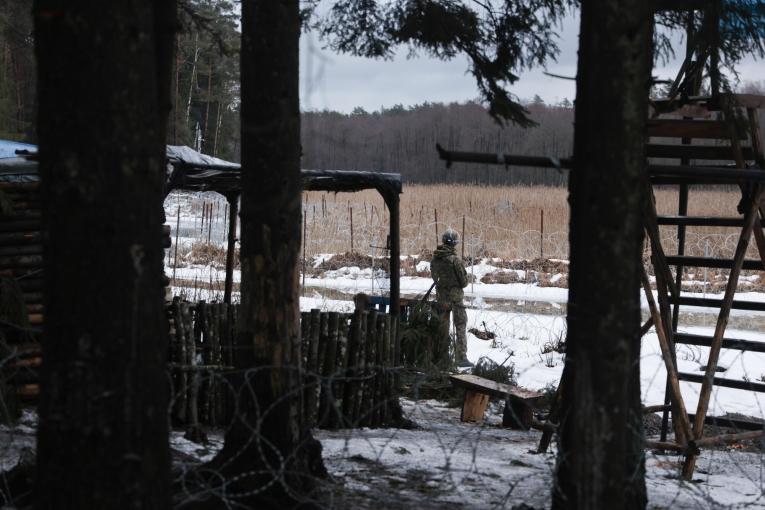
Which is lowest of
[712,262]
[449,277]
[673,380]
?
[673,380]

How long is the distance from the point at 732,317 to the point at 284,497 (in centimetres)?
1352

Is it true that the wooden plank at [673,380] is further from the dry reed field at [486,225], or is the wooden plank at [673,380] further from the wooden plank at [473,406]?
the dry reed field at [486,225]

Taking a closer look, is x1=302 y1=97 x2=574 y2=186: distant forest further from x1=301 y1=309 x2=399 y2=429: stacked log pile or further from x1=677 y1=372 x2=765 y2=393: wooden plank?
x1=677 y1=372 x2=765 y2=393: wooden plank

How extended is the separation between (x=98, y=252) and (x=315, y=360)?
501 cm

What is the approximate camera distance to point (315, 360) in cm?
778

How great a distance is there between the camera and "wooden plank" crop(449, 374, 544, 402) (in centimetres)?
812

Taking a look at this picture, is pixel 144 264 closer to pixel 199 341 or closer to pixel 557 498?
pixel 557 498

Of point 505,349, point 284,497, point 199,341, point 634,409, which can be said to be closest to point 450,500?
point 284,497

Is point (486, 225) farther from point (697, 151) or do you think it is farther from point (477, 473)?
point (477, 473)

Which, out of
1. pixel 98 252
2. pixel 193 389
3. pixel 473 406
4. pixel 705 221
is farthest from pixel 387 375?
pixel 98 252

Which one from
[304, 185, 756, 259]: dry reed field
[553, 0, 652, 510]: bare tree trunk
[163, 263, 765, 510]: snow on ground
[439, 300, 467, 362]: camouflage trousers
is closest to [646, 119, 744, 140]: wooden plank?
[163, 263, 765, 510]: snow on ground

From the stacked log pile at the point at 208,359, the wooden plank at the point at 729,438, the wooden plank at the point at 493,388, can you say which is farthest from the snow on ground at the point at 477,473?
the stacked log pile at the point at 208,359

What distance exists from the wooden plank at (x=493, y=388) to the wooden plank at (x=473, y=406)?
4.1 inches

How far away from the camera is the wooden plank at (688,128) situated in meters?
5.90
